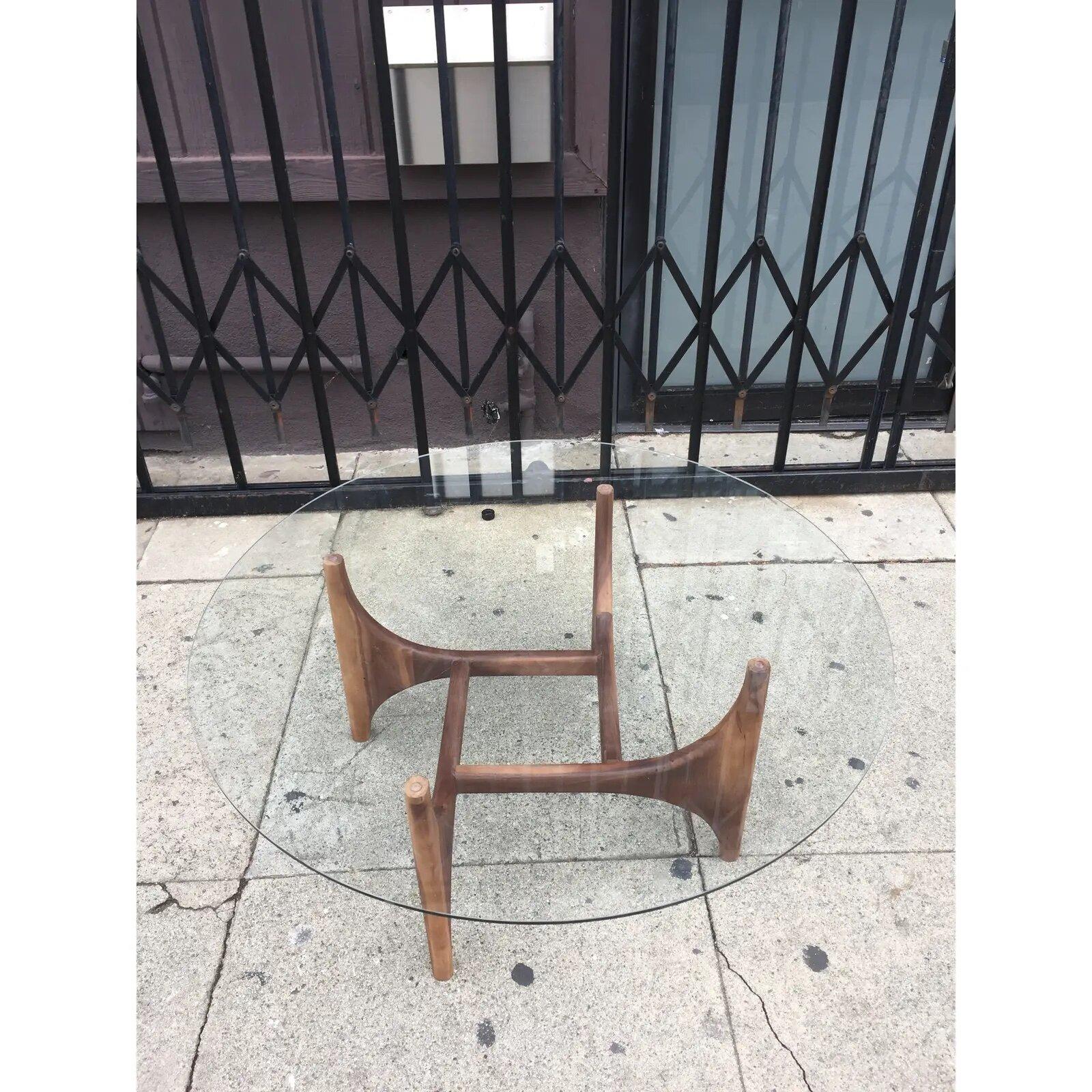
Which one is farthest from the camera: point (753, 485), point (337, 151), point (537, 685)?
point (753, 485)

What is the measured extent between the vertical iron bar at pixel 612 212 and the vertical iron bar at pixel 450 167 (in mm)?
485

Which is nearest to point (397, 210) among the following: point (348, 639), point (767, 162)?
point (767, 162)

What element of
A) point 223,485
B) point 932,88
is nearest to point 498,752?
point 223,485

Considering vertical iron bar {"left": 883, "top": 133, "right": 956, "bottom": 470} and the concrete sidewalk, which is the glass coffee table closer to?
the concrete sidewalk

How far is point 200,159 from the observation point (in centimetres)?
301

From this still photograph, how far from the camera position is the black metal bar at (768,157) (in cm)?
240

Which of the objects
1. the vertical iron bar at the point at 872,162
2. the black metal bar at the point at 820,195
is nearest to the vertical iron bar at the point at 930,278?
the vertical iron bar at the point at 872,162

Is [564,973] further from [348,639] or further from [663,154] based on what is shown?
[663,154]

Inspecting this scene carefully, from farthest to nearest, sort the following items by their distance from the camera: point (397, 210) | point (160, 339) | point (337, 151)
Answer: point (160, 339), point (397, 210), point (337, 151)

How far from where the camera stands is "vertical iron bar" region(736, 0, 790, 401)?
7.89 feet

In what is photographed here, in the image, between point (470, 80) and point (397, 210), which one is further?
point (470, 80)

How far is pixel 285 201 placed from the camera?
2527 millimetres

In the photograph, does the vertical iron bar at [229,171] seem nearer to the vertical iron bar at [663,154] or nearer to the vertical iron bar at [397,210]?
the vertical iron bar at [397,210]

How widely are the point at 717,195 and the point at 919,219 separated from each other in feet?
2.29
